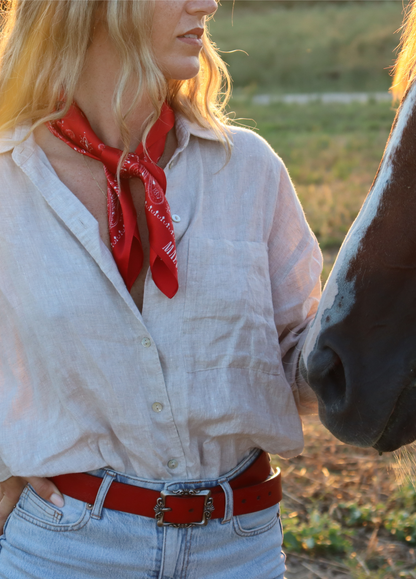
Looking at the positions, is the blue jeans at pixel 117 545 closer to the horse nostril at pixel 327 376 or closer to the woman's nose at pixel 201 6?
the horse nostril at pixel 327 376

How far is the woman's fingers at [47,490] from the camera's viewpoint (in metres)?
1.38

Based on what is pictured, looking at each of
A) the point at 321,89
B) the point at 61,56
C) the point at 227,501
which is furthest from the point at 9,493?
the point at 321,89

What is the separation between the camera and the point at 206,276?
1.44 metres

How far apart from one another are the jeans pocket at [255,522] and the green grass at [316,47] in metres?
17.5

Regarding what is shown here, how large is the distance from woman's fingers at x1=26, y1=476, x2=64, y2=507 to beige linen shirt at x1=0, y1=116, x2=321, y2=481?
0.03 m

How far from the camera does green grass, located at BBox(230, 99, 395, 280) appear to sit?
675 centimetres

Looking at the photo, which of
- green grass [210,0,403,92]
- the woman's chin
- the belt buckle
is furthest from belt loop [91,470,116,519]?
green grass [210,0,403,92]

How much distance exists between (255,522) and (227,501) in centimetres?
11

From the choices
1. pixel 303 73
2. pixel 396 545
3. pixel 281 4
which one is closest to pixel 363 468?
pixel 396 545

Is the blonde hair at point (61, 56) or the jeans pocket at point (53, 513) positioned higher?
the blonde hair at point (61, 56)

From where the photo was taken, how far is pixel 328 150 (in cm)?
1030

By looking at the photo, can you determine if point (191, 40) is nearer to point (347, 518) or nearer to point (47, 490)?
point (47, 490)

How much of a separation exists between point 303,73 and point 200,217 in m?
21.6

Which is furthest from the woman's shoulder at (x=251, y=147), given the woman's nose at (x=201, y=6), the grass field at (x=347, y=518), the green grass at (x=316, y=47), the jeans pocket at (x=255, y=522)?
the green grass at (x=316, y=47)
